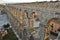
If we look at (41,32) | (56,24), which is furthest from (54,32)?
(41,32)

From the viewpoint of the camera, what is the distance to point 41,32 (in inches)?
309

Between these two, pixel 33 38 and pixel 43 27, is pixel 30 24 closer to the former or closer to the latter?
pixel 33 38

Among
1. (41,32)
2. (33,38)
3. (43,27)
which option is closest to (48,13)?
(43,27)

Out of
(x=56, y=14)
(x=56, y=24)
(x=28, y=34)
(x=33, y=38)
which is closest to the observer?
(x=56, y=14)

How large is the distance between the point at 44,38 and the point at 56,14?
6.06 feet

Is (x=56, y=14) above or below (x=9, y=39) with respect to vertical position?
above

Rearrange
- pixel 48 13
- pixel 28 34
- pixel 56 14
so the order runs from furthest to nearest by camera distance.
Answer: pixel 28 34 → pixel 48 13 → pixel 56 14

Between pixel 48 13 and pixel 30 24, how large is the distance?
4019 millimetres

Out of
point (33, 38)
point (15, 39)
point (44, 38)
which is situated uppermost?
point (44, 38)

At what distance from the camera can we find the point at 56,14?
6.64 meters

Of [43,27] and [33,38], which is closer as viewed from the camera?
[43,27]

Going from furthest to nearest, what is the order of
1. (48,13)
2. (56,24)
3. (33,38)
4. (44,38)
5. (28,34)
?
(56,24) < (28,34) < (33,38) < (44,38) < (48,13)

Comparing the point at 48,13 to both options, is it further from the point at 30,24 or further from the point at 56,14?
the point at 30,24

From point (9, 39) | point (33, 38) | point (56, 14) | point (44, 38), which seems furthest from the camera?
point (9, 39)
